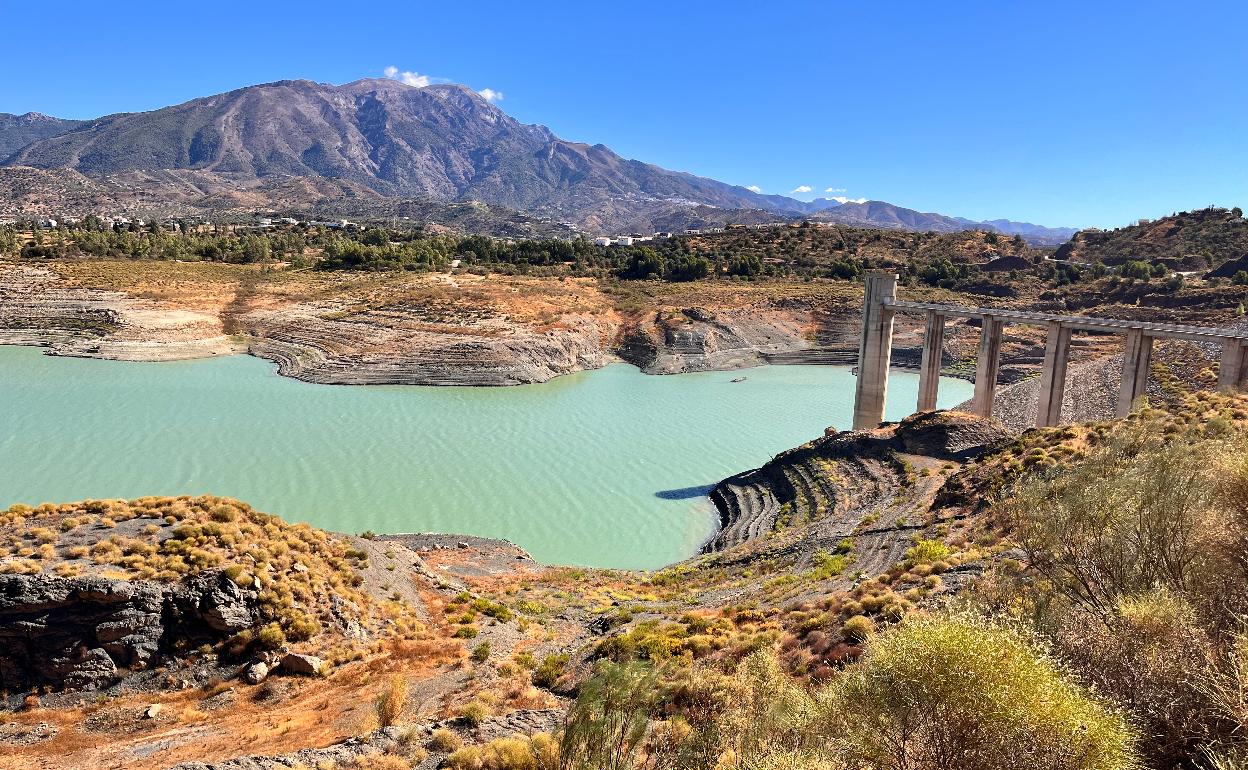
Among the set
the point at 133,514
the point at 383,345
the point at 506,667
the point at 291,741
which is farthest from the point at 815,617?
the point at 383,345

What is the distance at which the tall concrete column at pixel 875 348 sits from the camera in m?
35.1

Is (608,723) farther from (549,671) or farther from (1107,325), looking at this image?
(1107,325)

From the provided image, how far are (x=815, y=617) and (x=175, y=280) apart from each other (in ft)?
220

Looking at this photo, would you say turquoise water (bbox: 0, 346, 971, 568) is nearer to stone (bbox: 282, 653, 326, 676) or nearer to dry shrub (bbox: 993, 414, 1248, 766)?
stone (bbox: 282, 653, 326, 676)

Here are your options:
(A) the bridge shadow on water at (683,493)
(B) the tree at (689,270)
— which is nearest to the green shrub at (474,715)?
(A) the bridge shadow on water at (683,493)

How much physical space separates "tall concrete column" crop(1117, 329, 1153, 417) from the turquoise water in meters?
14.1

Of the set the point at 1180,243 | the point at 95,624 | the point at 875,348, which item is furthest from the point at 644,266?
the point at 95,624

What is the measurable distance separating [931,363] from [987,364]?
2614mm

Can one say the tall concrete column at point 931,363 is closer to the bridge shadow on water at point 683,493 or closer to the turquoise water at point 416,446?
the turquoise water at point 416,446

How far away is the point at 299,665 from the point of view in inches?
489

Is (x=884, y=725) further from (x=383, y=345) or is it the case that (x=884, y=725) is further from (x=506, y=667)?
(x=383, y=345)

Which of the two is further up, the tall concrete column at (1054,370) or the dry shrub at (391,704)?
the tall concrete column at (1054,370)

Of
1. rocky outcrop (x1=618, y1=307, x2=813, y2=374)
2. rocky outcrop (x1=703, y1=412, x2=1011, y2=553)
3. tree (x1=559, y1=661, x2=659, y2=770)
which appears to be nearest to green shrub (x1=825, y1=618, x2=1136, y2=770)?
tree (x1=559, y1=661, x2=659, y2=770)

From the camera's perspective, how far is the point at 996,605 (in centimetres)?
1008
